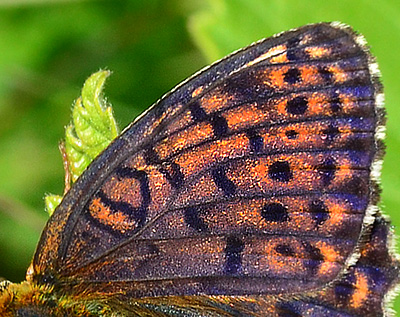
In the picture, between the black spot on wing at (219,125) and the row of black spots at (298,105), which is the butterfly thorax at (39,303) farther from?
the row of black spots at (298,105)

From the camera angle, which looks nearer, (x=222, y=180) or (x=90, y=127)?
(x=222, y=180)

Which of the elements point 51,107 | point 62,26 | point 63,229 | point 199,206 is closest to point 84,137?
point 63,229

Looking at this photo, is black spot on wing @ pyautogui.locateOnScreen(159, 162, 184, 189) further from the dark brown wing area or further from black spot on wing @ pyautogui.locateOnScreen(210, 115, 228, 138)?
black spot on wing @ pyautogui.locateOnScreen(210, 115, 228, 138)

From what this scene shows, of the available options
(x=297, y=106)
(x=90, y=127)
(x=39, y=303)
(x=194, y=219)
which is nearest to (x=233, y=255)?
(x=194, y=219)

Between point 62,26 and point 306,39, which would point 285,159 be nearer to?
point 306,39

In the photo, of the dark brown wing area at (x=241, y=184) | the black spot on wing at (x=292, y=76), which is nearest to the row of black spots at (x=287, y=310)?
the dark brown wing area at (x=241, y=184)

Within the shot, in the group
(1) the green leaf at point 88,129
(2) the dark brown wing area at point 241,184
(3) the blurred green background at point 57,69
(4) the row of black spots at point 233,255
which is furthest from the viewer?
(3) the blurred green background at point 57,69

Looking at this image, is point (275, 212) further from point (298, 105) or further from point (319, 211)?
point (298, 105)
